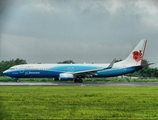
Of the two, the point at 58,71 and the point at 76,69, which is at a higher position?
the point at 76,69

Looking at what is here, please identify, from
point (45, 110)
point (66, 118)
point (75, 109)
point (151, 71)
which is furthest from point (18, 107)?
point (151, 71)

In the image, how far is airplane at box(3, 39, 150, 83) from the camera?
4688cm

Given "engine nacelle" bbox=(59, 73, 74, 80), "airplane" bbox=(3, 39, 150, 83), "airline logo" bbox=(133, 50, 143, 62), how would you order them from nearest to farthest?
"engine nacelle" bbox=(59, 73, 74, 80) < "airplane" bbox=(3, 39, 150, 83) < "airline logo" bbox=(133, 50, 143, 62)

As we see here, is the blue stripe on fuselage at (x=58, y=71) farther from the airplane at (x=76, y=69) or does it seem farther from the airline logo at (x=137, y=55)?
the airline logo at (x=137, y=55)

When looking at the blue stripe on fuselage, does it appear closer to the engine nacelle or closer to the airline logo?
the engine nacelle

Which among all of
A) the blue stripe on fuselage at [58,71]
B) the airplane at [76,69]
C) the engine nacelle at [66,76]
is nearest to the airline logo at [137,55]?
the airplane at [76,69]

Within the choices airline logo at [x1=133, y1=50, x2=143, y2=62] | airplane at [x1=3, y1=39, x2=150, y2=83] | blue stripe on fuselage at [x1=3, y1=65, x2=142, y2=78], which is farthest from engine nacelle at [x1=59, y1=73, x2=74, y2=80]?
airline logo at [x1=133, y1=50, x2=143, y2=62]

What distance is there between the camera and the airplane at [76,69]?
4688 centimetres

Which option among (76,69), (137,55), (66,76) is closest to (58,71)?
(66,76)

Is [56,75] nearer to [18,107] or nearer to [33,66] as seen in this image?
[33,66]

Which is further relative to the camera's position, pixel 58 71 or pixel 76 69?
pixel 76 69

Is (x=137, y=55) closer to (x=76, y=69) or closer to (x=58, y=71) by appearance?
(x=76, y=69)

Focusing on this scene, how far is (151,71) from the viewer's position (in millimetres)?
89250

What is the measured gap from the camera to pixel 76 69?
49.1m
